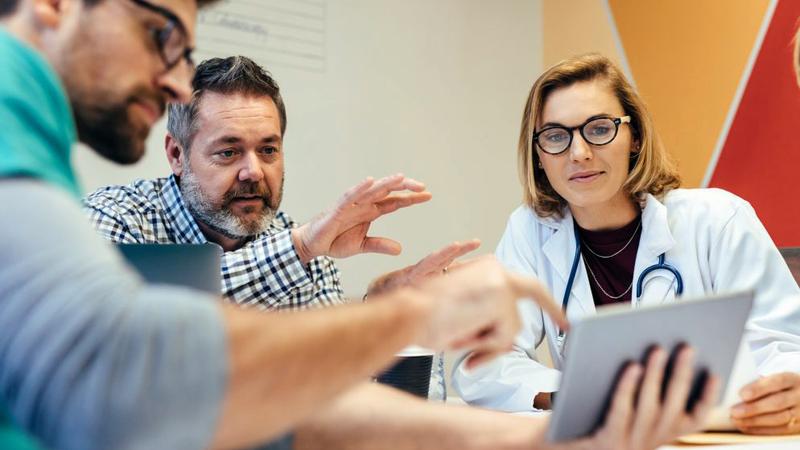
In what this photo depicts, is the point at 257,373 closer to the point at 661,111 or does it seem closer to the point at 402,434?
the point at 402,434

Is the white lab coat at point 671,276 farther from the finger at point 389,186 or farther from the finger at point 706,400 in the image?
the finger at point 706,400

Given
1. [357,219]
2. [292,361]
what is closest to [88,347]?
[292,361]

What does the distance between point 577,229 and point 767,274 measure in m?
0.52

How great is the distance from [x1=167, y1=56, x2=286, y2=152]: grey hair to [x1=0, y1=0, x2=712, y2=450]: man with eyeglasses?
1.36m

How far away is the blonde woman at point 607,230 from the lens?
1.76 metres

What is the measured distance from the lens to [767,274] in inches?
70.2

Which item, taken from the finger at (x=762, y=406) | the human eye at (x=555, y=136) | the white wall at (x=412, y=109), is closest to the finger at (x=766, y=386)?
the finger at (x=762, y=406)

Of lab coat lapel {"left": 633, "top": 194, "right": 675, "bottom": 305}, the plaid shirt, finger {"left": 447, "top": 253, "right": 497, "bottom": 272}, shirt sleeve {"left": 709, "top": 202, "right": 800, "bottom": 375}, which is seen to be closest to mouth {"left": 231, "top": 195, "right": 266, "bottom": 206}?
the plaid shirt

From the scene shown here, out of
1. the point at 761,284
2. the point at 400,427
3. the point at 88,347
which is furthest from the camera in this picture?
the point at 761,284

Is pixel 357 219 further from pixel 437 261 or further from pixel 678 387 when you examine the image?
pixel 678 387

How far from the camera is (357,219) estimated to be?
71.2 inches

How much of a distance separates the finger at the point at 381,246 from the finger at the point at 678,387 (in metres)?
1.01

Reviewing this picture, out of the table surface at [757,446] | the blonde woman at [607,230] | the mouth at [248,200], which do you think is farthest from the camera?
the mouth at [248,200]

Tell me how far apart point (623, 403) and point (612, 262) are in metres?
1.34
